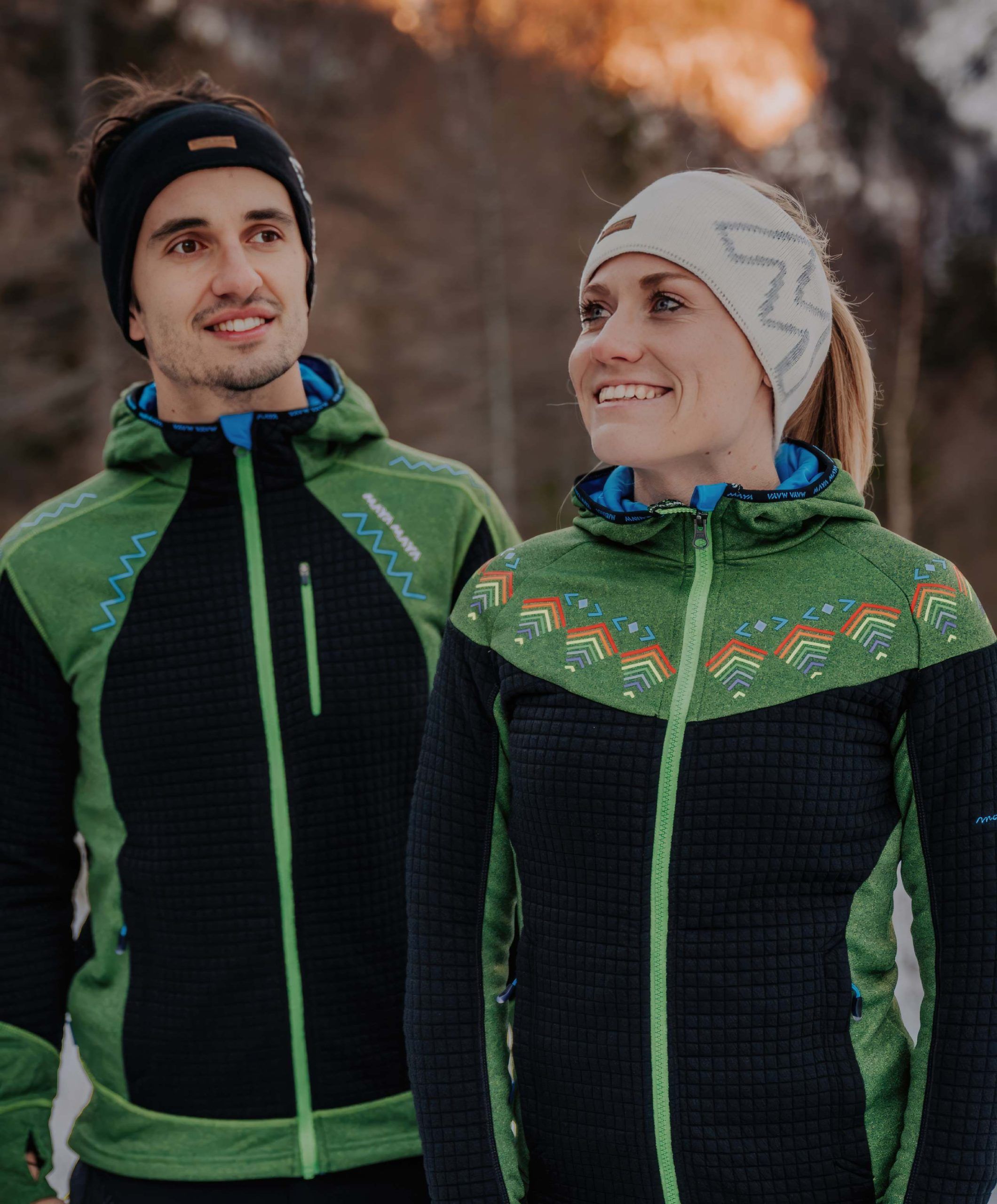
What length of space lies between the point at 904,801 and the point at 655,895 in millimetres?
370

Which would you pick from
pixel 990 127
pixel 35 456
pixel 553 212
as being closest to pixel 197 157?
pixel 35 456

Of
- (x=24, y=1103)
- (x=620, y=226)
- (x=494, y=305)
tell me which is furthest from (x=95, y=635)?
(x=494, y=305)

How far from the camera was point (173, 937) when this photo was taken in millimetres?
2236

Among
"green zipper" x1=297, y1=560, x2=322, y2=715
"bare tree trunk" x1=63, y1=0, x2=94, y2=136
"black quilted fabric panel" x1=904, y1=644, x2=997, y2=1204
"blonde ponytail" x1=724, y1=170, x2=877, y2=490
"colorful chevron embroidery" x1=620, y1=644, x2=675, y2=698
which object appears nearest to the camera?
"black quilted fabric panel" x1=904, y1=644, x2=997, y2=1204

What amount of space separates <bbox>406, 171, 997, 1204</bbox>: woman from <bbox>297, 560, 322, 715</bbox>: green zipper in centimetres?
48

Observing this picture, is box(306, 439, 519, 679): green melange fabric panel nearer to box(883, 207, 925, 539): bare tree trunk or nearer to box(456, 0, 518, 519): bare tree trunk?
box(883, 207, 925, 539): bare tree trunk

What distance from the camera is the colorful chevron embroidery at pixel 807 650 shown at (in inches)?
66.0

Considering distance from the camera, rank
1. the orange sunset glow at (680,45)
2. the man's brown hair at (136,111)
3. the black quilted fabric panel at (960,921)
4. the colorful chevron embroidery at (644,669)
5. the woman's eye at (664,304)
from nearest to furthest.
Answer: the black quilted fabric panel at (960,921) → the colorful chevron embroidery at (644,669) → the woman's eye at (664,304) → the man's brown hair at (136,111) → the orange sunset glow at (680,45)

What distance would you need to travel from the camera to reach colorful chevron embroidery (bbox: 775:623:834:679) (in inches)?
66.0

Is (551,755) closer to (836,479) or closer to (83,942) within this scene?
(836,479)

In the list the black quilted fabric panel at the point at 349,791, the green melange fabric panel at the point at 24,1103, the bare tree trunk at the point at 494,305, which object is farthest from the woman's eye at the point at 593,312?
the bare tree trunk at the point at 494,305

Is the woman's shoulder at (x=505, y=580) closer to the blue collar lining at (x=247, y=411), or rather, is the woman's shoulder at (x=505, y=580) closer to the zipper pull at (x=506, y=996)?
the zipper pull at (x=506, y=996)

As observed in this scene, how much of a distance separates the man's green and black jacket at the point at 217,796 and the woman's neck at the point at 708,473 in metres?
0.63

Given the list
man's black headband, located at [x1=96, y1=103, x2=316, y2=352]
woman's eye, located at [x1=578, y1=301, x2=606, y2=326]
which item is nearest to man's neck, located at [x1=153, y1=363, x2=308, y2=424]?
man's black headband, located at [x1=96, y1=103, x2=316, y2=352]
